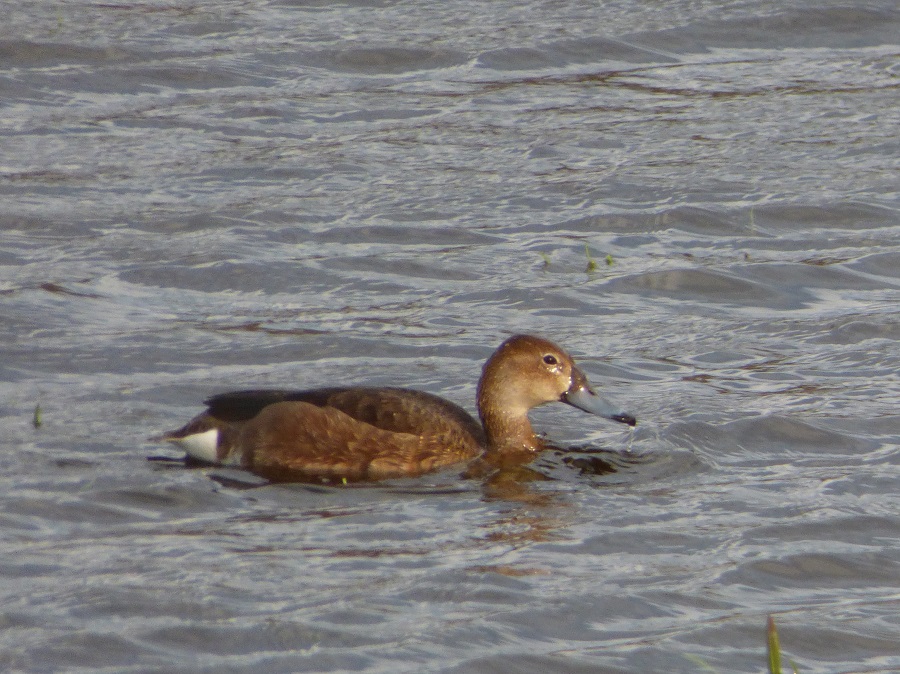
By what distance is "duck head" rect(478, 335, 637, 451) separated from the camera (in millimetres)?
9289

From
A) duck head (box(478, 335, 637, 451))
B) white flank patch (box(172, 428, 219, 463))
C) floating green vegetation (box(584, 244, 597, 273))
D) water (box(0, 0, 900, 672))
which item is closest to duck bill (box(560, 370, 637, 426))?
duck head (box(478, 335, 637, 451))

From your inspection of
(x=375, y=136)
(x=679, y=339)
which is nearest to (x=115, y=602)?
(x=679, y=339)

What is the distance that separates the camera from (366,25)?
1692 centimetres

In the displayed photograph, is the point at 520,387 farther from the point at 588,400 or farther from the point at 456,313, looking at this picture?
the point at 456,313

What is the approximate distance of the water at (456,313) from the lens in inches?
271

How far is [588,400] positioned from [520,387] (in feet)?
1.19

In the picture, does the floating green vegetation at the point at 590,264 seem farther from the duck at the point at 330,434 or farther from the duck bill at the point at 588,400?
the duck at the point at 330,434

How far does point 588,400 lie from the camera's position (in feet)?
30.3

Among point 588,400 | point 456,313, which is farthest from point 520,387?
point 456,313

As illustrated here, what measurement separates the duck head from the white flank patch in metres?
1.48

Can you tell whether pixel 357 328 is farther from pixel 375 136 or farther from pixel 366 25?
pixel 366 25

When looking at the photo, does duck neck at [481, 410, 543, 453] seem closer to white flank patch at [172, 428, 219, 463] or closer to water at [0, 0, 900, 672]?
water at [0, 0, 900, 672]

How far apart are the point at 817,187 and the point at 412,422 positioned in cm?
584

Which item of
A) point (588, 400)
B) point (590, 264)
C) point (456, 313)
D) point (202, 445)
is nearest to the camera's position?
point (202, 445)
